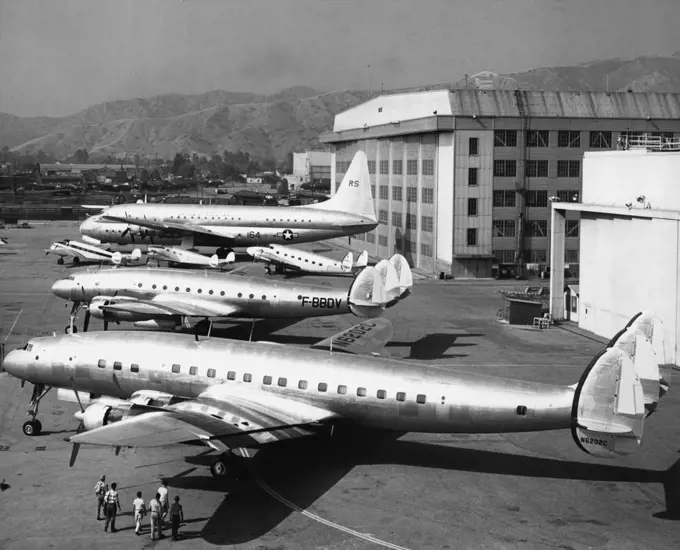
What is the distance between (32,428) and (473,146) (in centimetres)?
6412

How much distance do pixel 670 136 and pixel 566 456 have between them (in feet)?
227

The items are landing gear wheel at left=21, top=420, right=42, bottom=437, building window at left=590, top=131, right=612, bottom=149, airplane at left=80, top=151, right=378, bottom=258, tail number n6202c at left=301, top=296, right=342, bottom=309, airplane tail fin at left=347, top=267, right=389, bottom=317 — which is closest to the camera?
landing gear wheel at left=21, top=420, right=42, bottom=437

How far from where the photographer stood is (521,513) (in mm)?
27516

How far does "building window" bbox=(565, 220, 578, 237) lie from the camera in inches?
3580

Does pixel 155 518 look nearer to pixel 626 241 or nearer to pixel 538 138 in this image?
pixel 626 241

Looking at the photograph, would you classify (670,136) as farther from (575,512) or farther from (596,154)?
(575,512)

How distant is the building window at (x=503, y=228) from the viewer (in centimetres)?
8994

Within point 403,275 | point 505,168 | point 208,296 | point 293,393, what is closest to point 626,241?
point 403,275

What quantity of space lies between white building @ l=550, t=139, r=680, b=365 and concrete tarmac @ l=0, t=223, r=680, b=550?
10944mm

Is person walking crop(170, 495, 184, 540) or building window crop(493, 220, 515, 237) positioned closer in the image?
person walking crop(170, 495, 184, 540)

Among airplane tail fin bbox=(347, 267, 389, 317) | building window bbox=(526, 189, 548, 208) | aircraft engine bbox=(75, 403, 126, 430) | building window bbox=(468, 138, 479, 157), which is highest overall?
building window bbox=(468, 138, 479, 157)

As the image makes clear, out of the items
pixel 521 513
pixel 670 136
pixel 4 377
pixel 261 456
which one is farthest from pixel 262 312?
pixel 670 136

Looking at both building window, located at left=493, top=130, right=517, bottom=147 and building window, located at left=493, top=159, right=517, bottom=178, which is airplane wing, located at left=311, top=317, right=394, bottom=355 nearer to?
building window, located at left=493, top=159, right=517, bottom=178

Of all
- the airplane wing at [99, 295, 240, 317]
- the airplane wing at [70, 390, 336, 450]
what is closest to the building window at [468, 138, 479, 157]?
the airplane wing at [99, 295, 240, 317]
